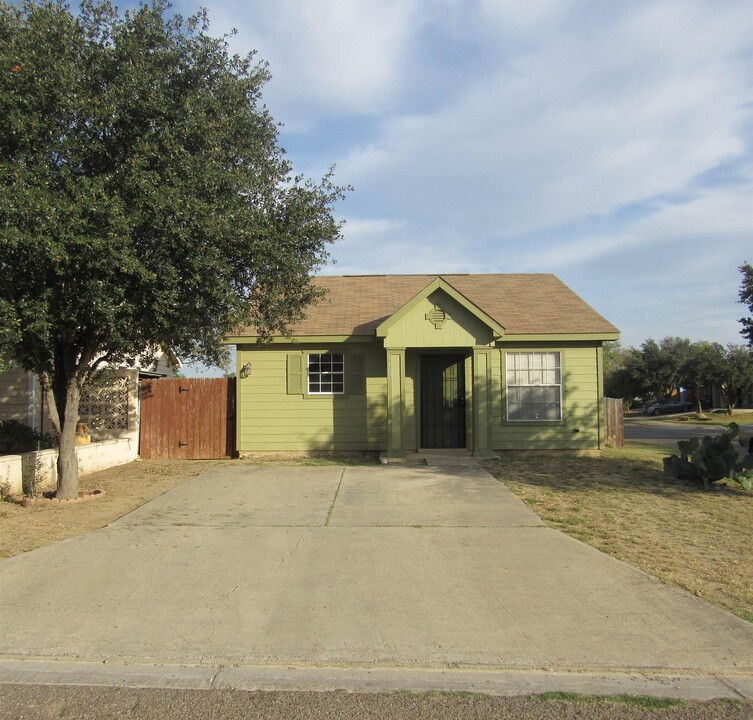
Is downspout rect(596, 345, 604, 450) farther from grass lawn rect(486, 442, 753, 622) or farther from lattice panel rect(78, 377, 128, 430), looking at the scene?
lattice panel rect(78, 377, 128, 430)

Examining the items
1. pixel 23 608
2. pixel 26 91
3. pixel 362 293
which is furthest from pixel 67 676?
pixel 362 293

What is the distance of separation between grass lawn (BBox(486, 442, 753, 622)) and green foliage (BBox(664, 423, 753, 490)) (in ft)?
0.71

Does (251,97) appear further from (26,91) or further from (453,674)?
(453,674)

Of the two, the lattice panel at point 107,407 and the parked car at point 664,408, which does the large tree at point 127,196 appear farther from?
the parked car at point 664,408

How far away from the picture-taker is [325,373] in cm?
1463

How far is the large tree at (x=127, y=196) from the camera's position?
7340mm

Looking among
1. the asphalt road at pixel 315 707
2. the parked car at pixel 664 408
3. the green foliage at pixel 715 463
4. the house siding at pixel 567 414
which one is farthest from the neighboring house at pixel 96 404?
the parked car at pixel 664 408

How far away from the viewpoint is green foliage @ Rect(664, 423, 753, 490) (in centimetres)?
992

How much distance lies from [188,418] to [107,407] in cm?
179

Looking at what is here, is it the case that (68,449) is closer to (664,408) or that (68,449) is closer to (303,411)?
(303,411)

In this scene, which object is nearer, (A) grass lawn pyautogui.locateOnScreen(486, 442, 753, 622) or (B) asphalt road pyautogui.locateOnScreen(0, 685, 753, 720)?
(B) asphalt road pyautogui.locateOnScreen(0, 685, 753, 720)

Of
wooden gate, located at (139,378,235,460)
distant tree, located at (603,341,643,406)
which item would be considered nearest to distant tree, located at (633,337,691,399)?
distant tree, located at (603,341,643,406)

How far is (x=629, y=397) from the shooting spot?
62.6 metres

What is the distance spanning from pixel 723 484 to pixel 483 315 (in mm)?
→ 5405
